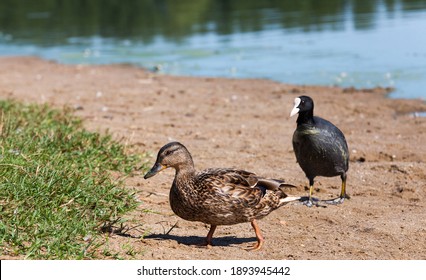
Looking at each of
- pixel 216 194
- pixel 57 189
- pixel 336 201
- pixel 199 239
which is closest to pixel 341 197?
pixel 336 201

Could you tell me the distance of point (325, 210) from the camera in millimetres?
7098

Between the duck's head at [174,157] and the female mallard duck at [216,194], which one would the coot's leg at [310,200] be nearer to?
the female mallard duck at [216,194]

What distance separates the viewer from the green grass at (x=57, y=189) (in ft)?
17.7

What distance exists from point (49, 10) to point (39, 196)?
29901 millimetres

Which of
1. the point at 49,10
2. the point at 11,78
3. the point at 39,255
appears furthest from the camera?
the point at 49,10

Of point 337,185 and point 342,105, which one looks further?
point 342,105

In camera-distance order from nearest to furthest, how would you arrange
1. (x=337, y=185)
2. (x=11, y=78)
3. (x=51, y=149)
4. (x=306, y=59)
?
(x=51, y=149)
(x=337, y=185)
(x=11, y=78)
(x=306, y=59)

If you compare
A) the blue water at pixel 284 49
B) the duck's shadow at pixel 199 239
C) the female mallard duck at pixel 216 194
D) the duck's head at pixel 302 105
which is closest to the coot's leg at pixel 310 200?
the duck's head at pixel 302 105

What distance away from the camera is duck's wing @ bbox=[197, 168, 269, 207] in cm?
580

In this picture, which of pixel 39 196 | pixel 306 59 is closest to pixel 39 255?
pixel 39 196

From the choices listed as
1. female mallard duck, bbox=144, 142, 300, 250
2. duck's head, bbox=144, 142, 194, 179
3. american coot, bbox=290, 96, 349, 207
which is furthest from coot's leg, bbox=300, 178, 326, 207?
duck's head, bbox=144, 142, 194, 179

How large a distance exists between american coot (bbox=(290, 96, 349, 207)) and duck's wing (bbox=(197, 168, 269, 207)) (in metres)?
1.62

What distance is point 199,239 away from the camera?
20.3 feet

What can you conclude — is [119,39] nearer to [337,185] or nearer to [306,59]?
[306,59]
